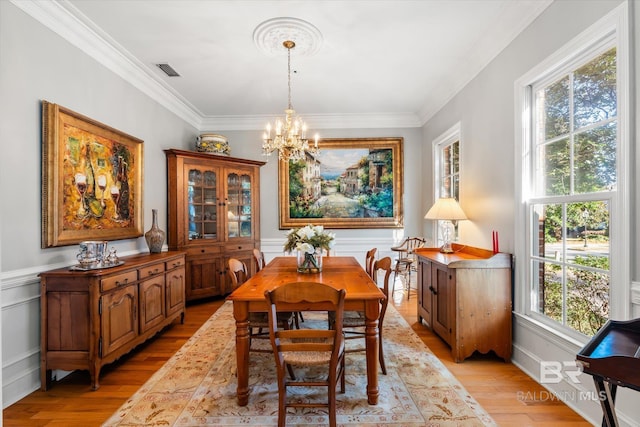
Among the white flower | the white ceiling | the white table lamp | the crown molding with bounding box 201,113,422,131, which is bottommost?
the white flower

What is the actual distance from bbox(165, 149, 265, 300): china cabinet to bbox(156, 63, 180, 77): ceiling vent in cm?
98

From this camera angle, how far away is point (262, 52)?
10.7 ft

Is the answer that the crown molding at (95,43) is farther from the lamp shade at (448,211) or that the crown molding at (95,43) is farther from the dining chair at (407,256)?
the dining chair at (407,256)

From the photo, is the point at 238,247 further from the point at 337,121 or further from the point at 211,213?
the point at 337,121

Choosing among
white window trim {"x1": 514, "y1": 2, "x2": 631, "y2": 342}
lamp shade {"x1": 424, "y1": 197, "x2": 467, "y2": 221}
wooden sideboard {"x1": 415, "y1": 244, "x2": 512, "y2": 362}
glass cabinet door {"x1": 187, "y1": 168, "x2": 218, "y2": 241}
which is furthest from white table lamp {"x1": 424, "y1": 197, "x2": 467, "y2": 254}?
glass cabinet door {"x1": 187, "y1": 168, "x2": 218, "y2": 241}

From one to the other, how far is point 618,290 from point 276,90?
4036 millimetres

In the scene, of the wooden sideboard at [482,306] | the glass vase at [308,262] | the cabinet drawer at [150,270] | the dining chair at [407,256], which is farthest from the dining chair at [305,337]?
the dining chair at [407,256]

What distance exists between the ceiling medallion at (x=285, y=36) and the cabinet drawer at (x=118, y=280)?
249cm

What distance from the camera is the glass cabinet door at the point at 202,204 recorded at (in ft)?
15.0

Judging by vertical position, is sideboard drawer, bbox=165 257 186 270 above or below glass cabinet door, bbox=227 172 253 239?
below

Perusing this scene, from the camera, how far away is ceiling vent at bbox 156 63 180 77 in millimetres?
3574

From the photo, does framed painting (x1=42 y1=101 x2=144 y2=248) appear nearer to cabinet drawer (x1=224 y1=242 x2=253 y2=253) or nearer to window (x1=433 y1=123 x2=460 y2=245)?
cabinet drawer (x1=224 y1=242 x2=253 y2=253)

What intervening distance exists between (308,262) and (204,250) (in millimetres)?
2384

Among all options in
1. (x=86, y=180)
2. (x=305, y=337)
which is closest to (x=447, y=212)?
(x=305, y=337)
